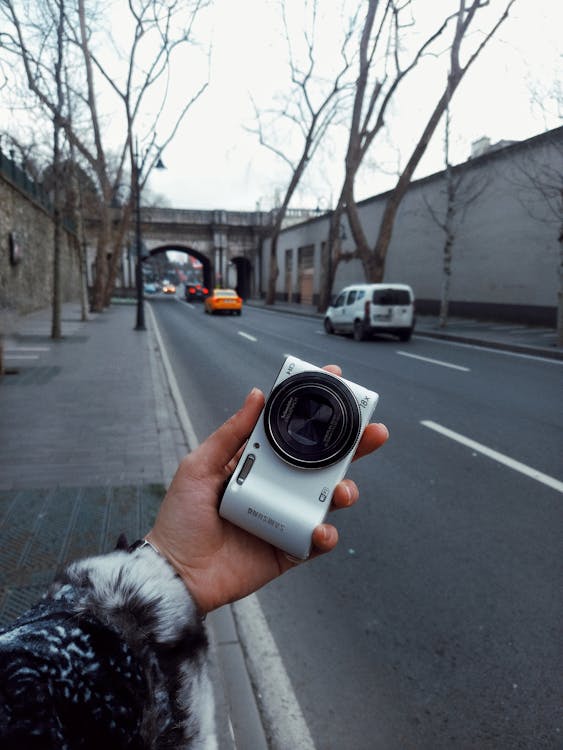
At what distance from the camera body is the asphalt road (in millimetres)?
1285

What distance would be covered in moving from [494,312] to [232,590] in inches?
890

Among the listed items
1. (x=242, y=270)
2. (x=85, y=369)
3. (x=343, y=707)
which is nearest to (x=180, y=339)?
(x=85, y=369)

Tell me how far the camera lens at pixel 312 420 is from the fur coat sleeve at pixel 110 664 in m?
0.57

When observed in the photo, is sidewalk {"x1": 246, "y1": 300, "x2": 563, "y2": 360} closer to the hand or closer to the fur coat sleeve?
the hand

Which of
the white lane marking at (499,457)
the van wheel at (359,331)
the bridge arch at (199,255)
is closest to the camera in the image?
the white lane marking at (499,457)

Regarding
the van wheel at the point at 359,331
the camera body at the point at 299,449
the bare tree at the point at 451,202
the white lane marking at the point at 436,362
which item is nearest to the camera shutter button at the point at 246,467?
the camera body at the point at 299,449

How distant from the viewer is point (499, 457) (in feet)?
18.1

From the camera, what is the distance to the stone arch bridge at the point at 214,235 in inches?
2186

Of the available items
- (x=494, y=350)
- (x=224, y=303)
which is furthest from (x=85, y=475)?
→ (x=224, y=303)

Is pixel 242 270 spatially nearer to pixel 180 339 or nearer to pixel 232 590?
pixel 180 339

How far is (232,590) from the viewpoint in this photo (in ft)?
4.74

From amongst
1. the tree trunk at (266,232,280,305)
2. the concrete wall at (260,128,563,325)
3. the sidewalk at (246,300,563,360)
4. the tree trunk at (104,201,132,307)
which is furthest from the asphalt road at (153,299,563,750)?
the tree trunk at (266,232,280,305)

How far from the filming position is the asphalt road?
2.29 meters

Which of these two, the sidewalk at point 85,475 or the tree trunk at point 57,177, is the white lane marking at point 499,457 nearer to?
the sidewalk at point 85,475
